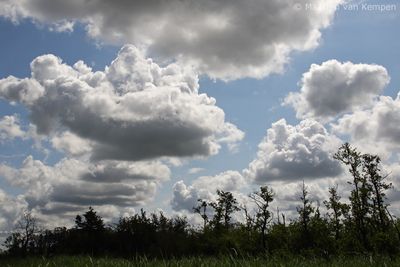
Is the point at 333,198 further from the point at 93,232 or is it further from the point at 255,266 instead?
the point at 255,266

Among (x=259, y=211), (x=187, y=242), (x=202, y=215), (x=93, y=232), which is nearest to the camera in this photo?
(x=259, y=211)

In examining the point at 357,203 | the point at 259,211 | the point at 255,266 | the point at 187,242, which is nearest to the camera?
the point at 255,266

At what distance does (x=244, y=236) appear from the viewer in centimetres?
6009

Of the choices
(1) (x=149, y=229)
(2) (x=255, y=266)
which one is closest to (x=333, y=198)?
(1) (x=149, y=229)

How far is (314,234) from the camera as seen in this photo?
53.3 metres

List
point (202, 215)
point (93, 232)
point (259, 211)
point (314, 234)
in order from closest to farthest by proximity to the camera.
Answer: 1. point (314, 234)
2. point (259, 211)
3. point (93, 232)
4. point (202, 215)

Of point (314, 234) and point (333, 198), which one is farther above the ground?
point (333, 198)

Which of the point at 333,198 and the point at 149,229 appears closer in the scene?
the point at 333,198

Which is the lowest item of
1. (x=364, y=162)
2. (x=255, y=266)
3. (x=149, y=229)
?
(x=255, y=266)

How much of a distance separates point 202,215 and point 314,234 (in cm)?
3102

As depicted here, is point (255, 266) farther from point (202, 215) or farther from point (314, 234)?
point (202, 215)

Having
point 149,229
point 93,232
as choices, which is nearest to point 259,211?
point 149,229

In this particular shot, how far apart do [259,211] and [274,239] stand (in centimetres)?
492

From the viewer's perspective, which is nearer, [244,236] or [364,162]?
[364,162]
